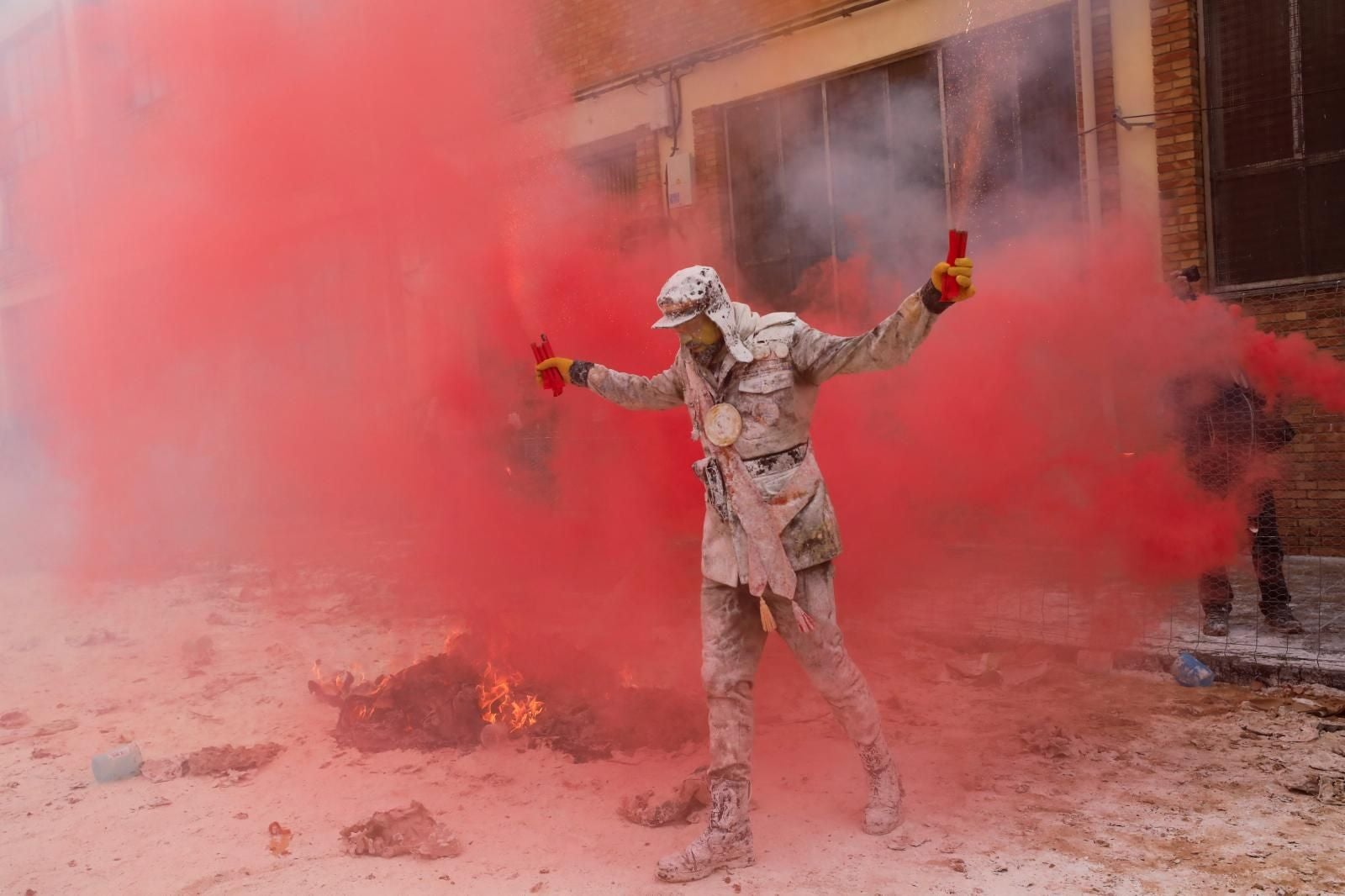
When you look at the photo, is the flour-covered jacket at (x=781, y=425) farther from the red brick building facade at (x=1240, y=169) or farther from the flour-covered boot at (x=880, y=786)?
the red brick building facade at (x=1240, y=169)

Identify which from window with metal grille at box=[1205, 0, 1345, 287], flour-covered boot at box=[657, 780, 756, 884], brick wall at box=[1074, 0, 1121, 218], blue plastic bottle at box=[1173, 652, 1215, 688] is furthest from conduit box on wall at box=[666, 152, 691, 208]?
flour-covered boot at box=[657, 780, 756, 884]

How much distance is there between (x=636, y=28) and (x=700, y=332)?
7699 mm

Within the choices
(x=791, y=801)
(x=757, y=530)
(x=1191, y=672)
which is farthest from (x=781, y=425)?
(x=1191, y=672)

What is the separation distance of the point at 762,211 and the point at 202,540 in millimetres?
6851

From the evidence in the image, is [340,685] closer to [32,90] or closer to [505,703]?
[505,703]

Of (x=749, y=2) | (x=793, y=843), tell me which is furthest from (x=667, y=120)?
(x=793, y=843)

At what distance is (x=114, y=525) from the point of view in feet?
32.9

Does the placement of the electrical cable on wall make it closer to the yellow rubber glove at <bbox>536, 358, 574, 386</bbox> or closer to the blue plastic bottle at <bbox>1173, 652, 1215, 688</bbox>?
the blue plastic bottle at <bbox>1173, 652, 1215, 688</bbox>

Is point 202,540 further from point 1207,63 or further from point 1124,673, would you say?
point 1207,63

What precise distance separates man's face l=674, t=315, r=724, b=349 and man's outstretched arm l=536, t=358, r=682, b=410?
24 cm

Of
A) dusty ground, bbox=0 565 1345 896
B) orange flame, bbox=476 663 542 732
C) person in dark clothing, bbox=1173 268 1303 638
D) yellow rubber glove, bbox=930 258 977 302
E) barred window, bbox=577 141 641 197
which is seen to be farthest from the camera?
barred window, bbox=577 141 641 197

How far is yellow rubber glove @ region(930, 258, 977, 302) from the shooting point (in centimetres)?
272

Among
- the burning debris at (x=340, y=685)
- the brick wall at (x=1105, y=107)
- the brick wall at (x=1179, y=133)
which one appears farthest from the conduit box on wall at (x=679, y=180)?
the burning debris at (x=340, y=685)

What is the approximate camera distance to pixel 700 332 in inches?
130
